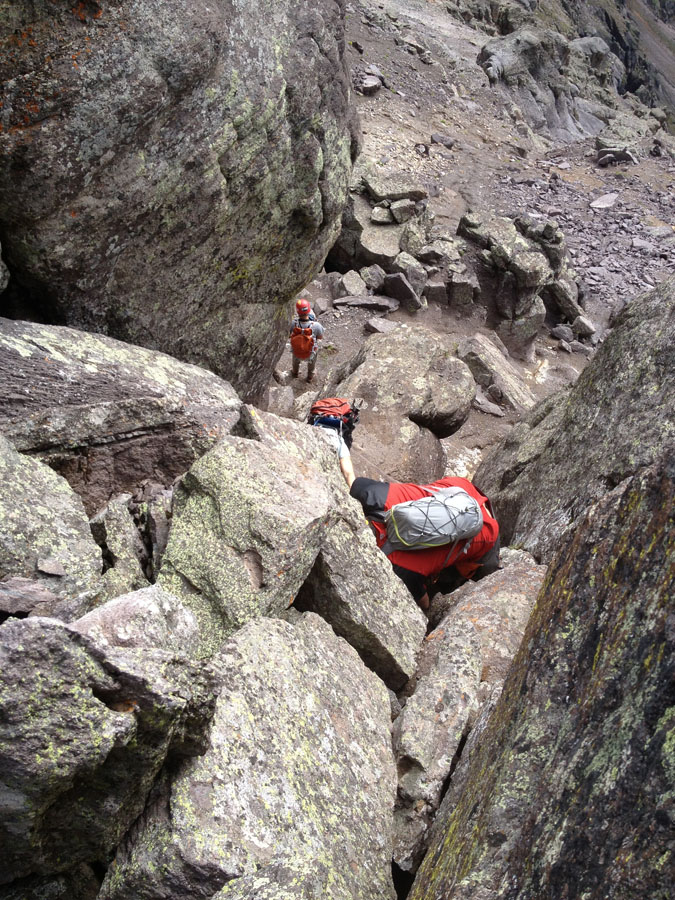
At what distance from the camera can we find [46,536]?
6066mm

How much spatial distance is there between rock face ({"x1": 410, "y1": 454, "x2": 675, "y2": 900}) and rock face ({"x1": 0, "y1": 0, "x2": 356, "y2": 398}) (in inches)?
273

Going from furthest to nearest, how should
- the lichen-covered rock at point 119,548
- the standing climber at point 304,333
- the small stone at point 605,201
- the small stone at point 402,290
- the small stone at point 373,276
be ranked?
1. the small stone at point 605,201
2. the small stone at point 373,276
3. the small stone at point 402,290
4. the standing climber at point 304,333
5. the lichen-covered rock at point 119,548

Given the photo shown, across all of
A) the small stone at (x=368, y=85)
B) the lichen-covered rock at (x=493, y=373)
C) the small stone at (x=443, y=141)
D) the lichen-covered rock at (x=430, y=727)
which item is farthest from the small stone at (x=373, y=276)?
the small stone at (x=368, y=85)

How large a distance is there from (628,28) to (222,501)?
111 meters

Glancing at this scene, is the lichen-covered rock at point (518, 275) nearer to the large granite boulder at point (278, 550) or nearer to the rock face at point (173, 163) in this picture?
the rock face at point (173, 163)

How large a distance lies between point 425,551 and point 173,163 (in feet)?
20.6

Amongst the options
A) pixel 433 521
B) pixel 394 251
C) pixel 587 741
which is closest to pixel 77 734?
pixel 587 741

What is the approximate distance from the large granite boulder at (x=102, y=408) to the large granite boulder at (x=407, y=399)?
5.30m

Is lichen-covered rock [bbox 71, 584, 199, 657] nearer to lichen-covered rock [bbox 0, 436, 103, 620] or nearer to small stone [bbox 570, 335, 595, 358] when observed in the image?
lichen-covered rock [bbox 0, 436, 103, 620]

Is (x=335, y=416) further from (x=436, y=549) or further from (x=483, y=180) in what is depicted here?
(x=483, y=180)

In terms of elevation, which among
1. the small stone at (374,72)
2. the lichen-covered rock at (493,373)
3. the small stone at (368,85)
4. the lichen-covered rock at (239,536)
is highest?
the small stone at (374,72)

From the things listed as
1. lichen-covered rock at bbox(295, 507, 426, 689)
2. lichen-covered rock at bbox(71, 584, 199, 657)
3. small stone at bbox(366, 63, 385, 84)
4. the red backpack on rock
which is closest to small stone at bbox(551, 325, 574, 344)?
the red backpack on rock

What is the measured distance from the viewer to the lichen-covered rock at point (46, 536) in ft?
18.8

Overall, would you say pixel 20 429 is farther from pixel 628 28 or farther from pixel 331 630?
pixel 628 28
